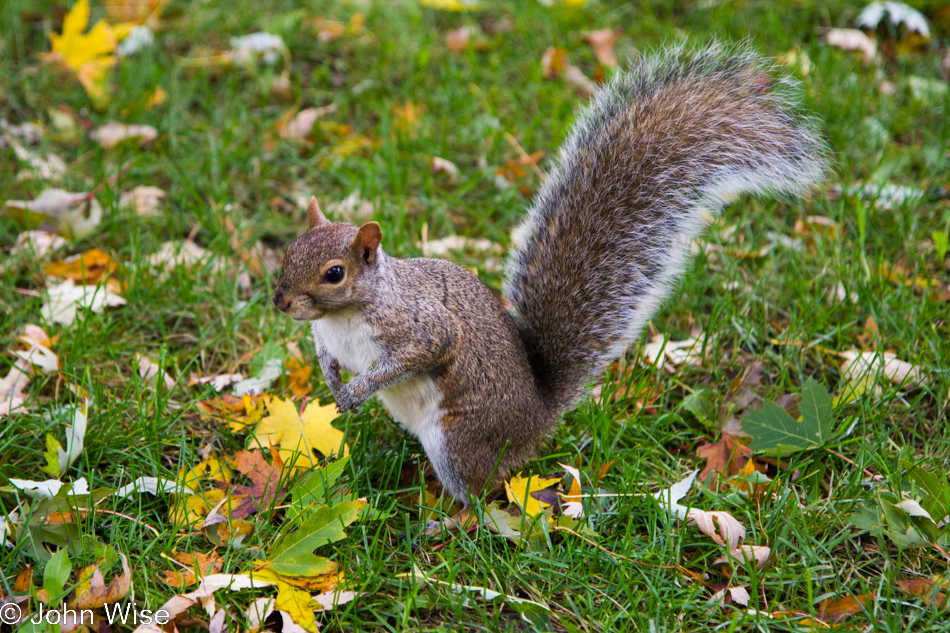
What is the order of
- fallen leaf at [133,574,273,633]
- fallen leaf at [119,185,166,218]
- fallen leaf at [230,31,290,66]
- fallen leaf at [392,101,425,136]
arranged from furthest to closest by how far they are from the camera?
1. fallen leaf at [230,31,290,66]
2. fallen leaf at [392,101,425,136]
3. fallen leaf at [119,185,166,218]
4. fallen leaf at [133,574,273,633]

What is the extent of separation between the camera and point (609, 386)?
6.70ft

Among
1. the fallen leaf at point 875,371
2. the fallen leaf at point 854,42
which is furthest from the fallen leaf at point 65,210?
the fallen leaf at point 854,42

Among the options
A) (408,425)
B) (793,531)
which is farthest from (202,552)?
(793,531)

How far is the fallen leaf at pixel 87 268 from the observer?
235cm

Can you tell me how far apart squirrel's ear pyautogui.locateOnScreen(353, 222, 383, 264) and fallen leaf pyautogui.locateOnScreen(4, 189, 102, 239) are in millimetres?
1272

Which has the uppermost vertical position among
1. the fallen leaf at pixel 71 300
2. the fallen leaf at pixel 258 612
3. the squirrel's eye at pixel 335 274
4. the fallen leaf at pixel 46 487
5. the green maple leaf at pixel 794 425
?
the squirrel's eye at pixel 335 274

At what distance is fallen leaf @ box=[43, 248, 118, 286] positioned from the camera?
2.35m

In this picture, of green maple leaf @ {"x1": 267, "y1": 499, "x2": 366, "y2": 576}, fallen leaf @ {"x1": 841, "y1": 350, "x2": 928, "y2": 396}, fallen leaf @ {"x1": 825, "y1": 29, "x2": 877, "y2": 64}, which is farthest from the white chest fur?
fallen leaf @ {"x1": 825, "y1": 29, "x2": 877, "y2": 64}

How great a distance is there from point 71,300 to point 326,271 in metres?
0.99

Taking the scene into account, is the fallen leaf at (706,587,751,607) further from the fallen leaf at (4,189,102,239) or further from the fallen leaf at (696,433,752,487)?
the fallen leaf at (4,189,102,239)

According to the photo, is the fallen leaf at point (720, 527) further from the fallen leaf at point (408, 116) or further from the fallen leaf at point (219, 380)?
the fallen leaf at point (408, 116)

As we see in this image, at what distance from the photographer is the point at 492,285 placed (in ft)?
8.13

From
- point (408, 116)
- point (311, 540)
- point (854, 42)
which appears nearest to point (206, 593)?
point (311, 540)

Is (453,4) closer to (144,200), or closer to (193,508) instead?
(144,200)
